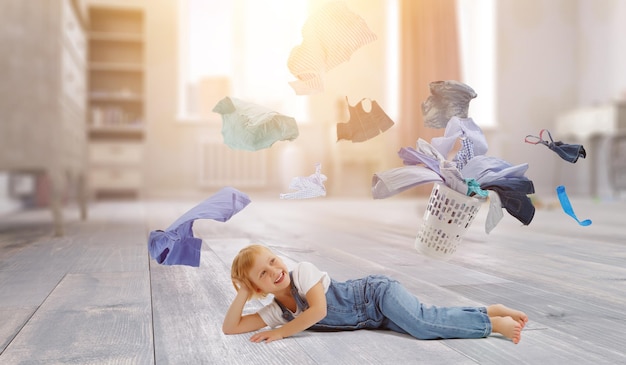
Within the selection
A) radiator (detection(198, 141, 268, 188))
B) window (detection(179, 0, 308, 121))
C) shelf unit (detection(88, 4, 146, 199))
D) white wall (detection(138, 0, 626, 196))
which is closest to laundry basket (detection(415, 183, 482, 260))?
shelf unit (detection(88, 4, 146, 199))

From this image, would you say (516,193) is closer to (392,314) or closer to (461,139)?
(461,139)

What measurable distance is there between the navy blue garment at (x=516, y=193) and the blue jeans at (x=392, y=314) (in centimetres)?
22

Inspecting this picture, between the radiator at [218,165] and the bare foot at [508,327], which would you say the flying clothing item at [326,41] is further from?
the radiator at [218,165]

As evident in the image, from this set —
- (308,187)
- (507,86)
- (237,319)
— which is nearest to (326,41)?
(308,187)

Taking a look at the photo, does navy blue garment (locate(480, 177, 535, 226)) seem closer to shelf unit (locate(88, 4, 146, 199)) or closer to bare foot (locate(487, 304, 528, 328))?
bare foot (locate(487, 304, 528, 328))

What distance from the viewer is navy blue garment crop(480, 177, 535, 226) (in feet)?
3.57

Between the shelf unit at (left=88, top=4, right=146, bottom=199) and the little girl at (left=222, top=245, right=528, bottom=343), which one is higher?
the shelf unit at (left=88, top=4, right=146, bottom=199)

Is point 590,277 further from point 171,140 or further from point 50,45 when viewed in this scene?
point 171,140

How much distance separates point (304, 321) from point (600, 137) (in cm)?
632

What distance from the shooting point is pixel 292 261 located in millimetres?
1695

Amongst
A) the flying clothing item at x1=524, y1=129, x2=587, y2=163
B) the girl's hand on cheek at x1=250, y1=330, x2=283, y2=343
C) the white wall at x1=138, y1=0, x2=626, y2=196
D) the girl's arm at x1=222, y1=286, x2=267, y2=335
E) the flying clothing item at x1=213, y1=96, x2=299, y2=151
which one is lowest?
the girl's hand on cheek at x1=250, y1=330, x2=283, y2=343

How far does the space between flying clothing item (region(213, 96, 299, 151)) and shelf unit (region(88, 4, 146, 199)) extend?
193 inches

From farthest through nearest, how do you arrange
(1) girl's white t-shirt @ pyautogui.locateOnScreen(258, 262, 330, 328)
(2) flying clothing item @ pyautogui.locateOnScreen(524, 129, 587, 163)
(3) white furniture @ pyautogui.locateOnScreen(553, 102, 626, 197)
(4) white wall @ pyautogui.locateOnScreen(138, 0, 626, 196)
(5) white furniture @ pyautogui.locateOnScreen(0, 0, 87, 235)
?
(4) white wall @ pyautogui.locateOnScreen(138, 0, 626, 196), (3) white furniture @ pyautogui.locateOnScreen(553, 102, 626, 197), (5) white furniture @ pyautogui.locateOnScreen(0, 0, 87, 235), (2) flying clothing item @ pyautogui.locateOnScreen(524, 129, 587, 163), (1) girl's white t-shirt @ pyautogui.locateOnScreen(258, 262, 330, 328)

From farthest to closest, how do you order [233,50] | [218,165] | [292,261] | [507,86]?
[507,86] → [233,50] → [218,165] → [292,261]
